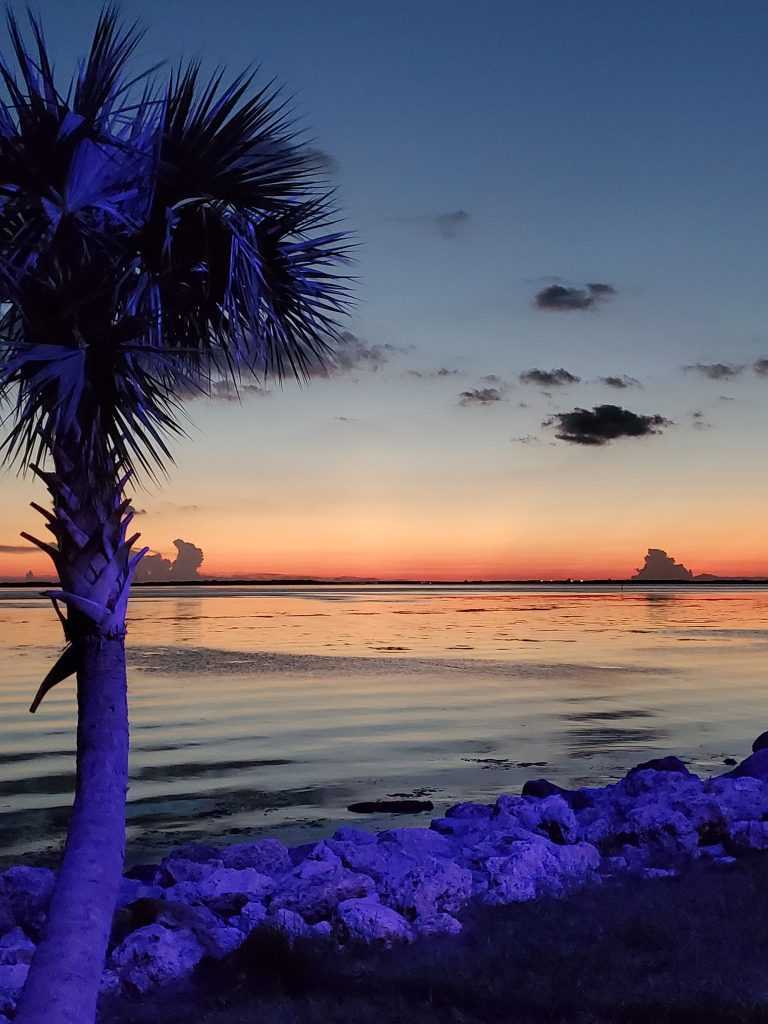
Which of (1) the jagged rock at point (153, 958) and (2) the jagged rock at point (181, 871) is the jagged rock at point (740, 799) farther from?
(1) the jagged rock at point (153, 958)

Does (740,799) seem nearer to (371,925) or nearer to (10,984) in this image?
(371,925)

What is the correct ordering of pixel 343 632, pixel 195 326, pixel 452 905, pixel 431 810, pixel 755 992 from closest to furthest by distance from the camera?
1. pixel 755 992
2. pixel 195 326
3. pixel 452 905
4. pixel 431 810
5. pixel 343 632

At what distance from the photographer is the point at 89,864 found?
6.17 m

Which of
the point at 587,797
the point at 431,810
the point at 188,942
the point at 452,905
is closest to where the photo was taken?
the point at 188,942

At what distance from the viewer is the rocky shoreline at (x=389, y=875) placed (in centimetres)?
849

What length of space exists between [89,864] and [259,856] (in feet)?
15.7

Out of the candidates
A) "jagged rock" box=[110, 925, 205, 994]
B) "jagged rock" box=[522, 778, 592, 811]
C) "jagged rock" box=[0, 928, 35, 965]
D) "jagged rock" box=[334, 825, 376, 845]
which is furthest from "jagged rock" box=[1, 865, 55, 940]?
"jagged rock" box=[522, 778, 592, 811]

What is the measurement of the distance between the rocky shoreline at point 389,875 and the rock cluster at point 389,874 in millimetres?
13

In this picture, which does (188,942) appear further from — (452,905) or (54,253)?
(54,253)

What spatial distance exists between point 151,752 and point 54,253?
13594 millimetres

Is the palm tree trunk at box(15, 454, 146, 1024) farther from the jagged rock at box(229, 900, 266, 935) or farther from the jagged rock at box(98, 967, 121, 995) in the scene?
the jagged rock at box(229, 900, 266, 935)

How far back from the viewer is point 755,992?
7.18 meters

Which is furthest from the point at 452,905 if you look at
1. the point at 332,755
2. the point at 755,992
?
the point at 332,755

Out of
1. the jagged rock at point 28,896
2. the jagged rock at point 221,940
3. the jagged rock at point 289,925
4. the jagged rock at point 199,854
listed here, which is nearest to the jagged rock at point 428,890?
the jagged rock at point 289,925
